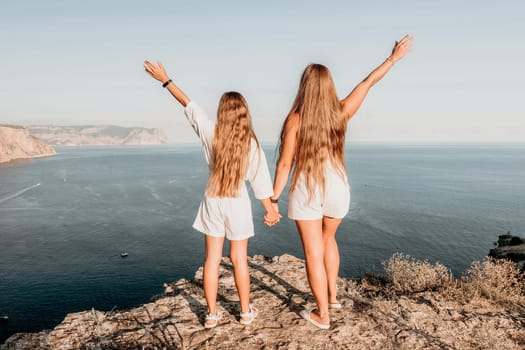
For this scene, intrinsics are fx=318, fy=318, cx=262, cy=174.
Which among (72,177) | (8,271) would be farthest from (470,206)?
(72,177)

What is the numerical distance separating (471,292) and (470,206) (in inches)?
2252

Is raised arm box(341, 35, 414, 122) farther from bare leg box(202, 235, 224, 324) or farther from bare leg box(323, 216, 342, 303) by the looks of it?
bare leg box(202, 235, 224, 324)

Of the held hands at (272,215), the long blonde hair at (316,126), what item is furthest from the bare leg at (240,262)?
the long blonde hair at (316,126)

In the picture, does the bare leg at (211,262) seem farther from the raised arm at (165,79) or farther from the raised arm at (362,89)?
the raised arm at (362,89)

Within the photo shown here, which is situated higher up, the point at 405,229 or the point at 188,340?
the point at 188,340

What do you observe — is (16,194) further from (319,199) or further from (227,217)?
(319,199)

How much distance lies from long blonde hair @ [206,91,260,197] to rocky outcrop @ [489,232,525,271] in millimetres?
31426

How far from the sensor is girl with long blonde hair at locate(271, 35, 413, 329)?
3027mm

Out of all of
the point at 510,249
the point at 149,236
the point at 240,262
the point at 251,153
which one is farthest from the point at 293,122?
the point at 149,236

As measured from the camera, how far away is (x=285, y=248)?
3734 centimetres

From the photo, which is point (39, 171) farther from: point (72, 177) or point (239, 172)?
point (239, 172)

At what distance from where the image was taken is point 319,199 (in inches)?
125

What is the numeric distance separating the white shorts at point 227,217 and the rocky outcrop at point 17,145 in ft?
548

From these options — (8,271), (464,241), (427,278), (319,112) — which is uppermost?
(319,112)
